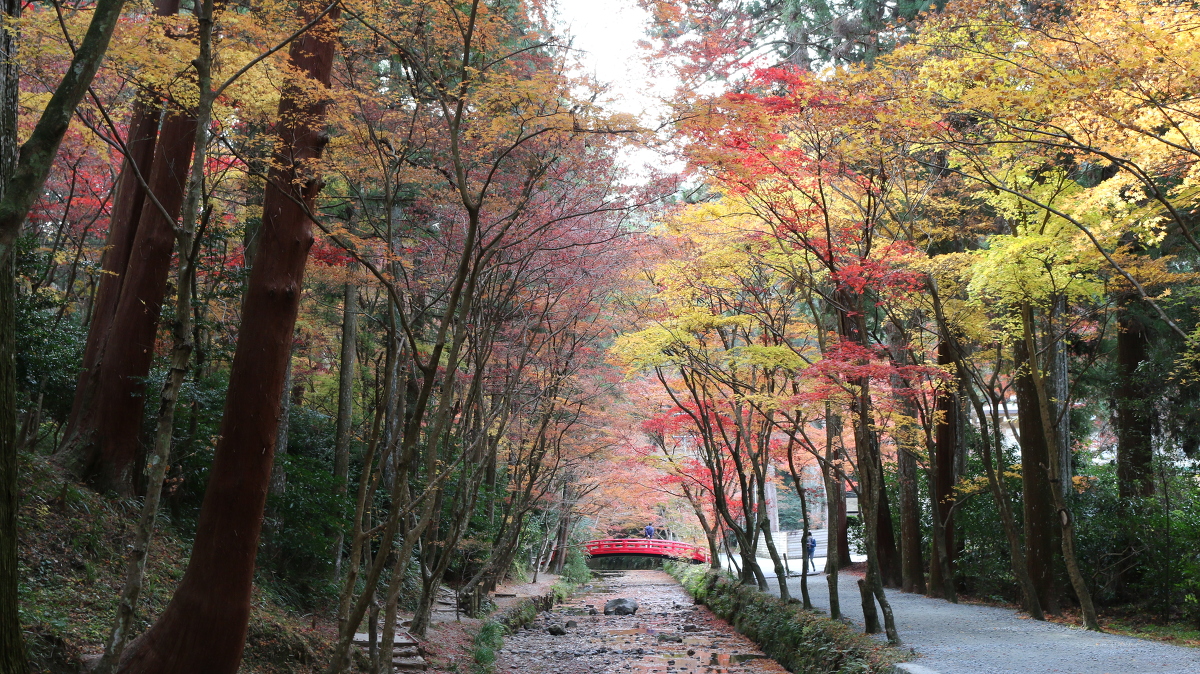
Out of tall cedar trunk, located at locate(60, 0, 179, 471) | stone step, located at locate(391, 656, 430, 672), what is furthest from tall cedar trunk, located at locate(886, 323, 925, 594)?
tall cedar trunk, located at locate(60, 0, 179, 471)

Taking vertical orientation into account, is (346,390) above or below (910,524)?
above

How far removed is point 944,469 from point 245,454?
12931 mm

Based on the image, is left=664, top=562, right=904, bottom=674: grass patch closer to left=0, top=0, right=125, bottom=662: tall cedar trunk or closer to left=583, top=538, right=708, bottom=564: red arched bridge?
left=0, top=0, right=125, bottom=662: tall cedar trunk

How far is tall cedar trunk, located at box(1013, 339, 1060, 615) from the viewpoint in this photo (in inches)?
422

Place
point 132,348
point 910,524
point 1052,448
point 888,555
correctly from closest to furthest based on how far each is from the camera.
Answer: point 132,348, point 1052,448, point 910,524, point 888,555

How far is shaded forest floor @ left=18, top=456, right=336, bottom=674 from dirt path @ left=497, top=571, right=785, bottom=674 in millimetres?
4458

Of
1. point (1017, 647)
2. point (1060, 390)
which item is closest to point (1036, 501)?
point (1060, 390)

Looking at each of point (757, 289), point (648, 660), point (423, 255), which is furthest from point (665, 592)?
point (423, 255)

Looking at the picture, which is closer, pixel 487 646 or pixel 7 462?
pixel 7 462

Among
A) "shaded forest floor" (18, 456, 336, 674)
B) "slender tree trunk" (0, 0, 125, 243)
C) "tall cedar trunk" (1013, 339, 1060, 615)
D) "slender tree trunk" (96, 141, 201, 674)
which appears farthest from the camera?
"tall cedar trunk" (1013, 339, 1060, 615)

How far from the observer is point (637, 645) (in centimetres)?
1357

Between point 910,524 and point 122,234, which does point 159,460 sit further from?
point 910,524

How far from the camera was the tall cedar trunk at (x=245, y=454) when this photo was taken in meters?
5.20

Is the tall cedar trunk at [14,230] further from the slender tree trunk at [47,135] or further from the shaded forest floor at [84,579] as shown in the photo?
the shaded forest floor at [84,579]
